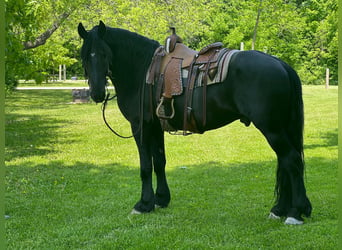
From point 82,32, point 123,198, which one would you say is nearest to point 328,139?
point 123,198

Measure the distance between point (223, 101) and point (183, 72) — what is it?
616 mm

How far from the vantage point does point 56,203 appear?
6.07 metres

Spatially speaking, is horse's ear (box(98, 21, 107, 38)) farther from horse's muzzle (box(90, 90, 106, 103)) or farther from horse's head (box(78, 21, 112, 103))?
horse's muzzle (box(90, 90, 106, 103))

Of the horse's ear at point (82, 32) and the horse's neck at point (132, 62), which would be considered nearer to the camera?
the horse's ear at point (82, 32)

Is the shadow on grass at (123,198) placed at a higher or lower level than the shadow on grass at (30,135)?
higher

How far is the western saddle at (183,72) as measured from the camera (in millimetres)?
4871

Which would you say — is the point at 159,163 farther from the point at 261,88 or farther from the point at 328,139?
the point at 328,139

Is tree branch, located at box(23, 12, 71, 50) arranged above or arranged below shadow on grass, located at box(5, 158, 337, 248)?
above

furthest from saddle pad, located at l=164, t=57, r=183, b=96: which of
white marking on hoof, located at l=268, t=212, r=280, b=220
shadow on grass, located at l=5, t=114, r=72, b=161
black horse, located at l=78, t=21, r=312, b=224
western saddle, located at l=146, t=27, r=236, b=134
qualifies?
shadow on grass, located at l=5, t=114, r=72, b=161

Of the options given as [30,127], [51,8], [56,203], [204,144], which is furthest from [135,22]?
[56,203]

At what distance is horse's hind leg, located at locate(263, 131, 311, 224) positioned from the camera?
461 centimetres

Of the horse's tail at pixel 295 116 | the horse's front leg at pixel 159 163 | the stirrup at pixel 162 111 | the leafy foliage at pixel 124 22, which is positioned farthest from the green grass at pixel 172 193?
the leafy foliage at pixel 124 22

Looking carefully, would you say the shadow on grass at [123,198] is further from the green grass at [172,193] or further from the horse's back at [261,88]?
the horse's back at [261,88]

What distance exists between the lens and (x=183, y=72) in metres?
5.13
